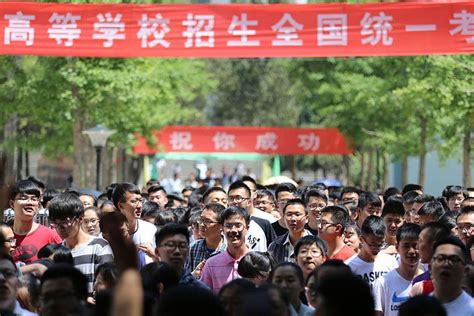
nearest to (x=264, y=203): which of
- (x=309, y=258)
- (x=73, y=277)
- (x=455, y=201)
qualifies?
(x=455, y=201)

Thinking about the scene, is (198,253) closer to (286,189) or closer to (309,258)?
(309,258)

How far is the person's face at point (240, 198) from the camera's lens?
45.3 feet

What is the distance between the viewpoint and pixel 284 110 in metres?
82.6

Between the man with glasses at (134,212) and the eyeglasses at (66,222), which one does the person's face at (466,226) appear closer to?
the man with glasses at (134,212)

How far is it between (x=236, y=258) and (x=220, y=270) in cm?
21

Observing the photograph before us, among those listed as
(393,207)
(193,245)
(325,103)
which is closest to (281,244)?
(193,245)

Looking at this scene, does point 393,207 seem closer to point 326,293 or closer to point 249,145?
point 326,293

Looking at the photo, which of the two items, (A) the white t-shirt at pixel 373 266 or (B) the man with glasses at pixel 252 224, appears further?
(B) the man with glasses at pixel 252 224

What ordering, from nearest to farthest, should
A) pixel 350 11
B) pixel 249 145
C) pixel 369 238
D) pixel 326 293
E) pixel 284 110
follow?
pixel 326 293 < pixel 369 238 < pixel 350 11 < pixel 249 145 < pixel 284 110

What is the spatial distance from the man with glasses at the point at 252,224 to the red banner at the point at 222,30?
3237 mm

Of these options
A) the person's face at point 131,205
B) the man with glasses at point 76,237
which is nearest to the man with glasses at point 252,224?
the person's face at point 131,205

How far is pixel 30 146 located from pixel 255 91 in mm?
51855

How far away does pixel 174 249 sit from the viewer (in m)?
9.30

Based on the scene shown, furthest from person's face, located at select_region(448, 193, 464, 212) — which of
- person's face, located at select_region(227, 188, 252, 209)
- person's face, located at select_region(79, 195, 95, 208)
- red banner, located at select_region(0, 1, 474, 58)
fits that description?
person's face, located at select_region(79, 195, 95, 208)
